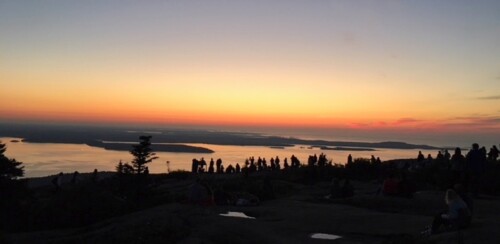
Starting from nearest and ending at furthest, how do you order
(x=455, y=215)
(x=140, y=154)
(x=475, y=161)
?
1. (x=455, y=215)
2. (x=475, y=161)
3. (x=140, y=154)

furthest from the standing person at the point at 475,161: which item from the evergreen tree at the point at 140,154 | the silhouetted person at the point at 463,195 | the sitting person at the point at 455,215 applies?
the evergreen tree at the point at 140,154

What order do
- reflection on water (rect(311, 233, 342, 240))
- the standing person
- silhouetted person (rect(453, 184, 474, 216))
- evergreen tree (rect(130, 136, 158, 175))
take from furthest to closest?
evergreen tree (rect(130, 136, 158, 175)) → the standing person → silhouetted person (rect(453, 184, 474, 216)) → reflection on water (rect(311, 233, 342, 240))

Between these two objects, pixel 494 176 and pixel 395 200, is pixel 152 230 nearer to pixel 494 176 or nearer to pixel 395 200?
pixel 395 200

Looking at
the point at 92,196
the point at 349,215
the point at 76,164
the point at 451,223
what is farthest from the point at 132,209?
the point at 76,164

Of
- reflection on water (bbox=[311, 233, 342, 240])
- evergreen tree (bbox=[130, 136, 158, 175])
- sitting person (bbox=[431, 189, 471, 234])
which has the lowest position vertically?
reflection on water (bbox=[311, 233, 342, 240])

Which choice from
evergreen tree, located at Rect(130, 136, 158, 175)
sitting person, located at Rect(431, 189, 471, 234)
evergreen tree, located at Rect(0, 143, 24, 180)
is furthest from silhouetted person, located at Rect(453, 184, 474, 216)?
evergreen tree, located at Rect(0, 143, 24, 180)

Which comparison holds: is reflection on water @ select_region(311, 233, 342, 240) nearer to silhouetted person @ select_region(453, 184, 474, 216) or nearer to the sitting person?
the sitting person

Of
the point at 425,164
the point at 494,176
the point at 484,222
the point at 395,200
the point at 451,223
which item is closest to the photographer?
the point at 451,223

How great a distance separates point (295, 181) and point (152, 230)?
1935cm

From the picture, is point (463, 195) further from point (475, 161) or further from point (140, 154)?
point (140, 154)

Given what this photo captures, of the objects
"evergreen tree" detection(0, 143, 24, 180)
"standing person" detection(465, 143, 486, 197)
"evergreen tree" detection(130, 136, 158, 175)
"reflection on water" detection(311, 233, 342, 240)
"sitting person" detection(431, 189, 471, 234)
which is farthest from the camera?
"evergreen tree" detection(130, 136, 158, 175)

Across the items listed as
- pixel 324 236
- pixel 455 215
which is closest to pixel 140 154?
pixel 324 236

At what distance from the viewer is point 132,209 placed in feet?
73.1

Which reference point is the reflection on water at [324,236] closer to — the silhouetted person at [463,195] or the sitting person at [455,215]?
the sitting person at [455,215]
